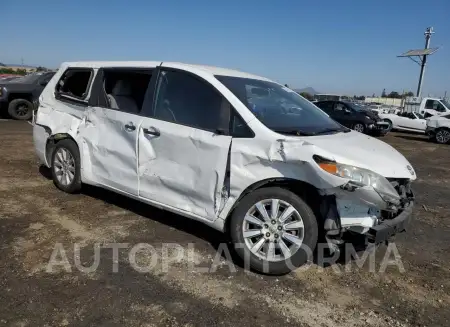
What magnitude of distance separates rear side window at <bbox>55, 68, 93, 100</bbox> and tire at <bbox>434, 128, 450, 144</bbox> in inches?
599

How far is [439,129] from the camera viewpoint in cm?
1638

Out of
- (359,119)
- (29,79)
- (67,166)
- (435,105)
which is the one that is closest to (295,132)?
(67,166)

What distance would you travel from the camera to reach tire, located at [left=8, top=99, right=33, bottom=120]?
44.5 ft

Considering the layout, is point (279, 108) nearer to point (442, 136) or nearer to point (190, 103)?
point (190, 103)

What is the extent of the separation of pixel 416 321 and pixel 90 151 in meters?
3.66

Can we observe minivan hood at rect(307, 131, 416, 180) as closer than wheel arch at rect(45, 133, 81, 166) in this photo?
Yes

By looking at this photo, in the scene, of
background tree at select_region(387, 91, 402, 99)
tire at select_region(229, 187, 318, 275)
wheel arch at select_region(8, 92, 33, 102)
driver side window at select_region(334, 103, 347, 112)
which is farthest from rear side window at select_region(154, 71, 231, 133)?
background tree at select_region(387, 91, 402, 99)

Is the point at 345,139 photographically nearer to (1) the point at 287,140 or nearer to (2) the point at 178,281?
(1) the point at 287,140

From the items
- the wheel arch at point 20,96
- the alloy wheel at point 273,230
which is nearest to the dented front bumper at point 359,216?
the alloy wheel at point 273,230

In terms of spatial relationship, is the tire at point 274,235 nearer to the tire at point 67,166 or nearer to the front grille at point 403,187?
the front grille at point 403,187

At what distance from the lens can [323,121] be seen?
14.4 feet

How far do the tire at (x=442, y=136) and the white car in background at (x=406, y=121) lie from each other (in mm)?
1872

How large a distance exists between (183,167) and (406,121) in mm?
17590

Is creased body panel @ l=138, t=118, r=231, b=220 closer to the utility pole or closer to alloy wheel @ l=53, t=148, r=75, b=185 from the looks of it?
alloy wheel @ l=53, t=148, r=75, b=185
